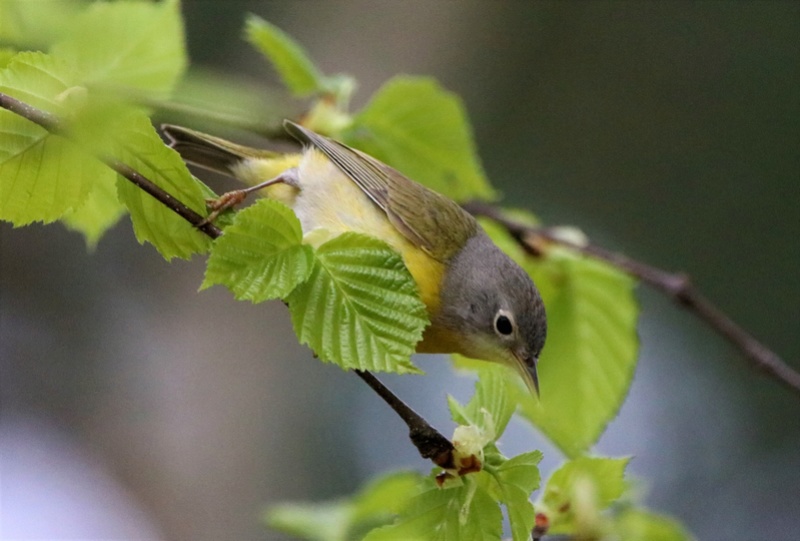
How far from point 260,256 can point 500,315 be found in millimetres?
1352

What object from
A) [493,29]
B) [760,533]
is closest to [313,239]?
[493,29]

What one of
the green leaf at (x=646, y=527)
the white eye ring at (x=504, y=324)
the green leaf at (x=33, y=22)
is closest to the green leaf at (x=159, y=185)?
the green leaf at (x=33, y=22)

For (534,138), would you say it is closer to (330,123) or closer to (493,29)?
(493,29)

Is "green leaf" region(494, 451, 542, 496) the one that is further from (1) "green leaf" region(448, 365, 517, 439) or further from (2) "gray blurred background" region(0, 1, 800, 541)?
(2) "gray blurred background" region(0, 1, 800, 541)

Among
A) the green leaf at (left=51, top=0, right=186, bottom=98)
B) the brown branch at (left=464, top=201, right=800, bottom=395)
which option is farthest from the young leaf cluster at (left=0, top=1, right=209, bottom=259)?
the brown branch at (left=464, top=201, right=800, bottom=395)

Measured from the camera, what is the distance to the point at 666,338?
35.5ft

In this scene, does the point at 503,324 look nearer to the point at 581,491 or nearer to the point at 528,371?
the point at 528,371

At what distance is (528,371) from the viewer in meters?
3.01

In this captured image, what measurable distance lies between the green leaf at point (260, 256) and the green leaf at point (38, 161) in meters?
0.31

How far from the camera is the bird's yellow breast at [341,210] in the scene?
3.01 m

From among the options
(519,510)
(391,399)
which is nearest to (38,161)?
(391,399)

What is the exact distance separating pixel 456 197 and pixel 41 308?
6058mm

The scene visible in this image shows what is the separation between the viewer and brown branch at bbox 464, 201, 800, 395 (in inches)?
106

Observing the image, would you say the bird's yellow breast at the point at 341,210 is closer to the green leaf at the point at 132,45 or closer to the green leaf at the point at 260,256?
the green leaf at the point at 132,45
